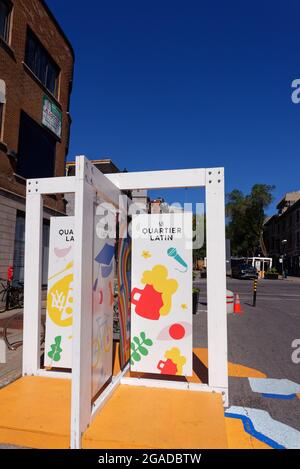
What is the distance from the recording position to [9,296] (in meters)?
12.1

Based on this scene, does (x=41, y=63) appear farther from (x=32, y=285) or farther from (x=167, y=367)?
(x=167, y=367)

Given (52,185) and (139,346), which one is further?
(52,185)

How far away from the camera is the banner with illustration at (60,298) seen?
17.2 ft

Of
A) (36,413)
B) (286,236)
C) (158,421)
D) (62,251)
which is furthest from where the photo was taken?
(286,236)

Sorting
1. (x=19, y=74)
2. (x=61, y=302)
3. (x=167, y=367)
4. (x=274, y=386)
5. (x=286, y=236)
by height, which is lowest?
(x=274, y=386)

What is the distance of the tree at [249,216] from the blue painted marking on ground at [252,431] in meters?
64.7

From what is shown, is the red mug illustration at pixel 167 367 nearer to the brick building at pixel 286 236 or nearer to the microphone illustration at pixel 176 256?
the microphone illustration at pixel 176 256

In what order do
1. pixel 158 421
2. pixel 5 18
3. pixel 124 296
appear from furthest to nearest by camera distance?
pixel 5 18 < pixel 124 296 < pixel 158 421

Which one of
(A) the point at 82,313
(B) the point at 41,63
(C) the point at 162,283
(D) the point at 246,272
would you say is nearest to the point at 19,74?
(B) the point at 41,63

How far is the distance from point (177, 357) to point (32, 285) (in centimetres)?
226

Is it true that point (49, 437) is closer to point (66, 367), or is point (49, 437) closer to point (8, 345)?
point (66, 367)

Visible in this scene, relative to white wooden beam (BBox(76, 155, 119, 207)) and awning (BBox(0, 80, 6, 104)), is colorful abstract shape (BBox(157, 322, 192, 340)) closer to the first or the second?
white wooden beam (BBox(76, 155, 119, 207))

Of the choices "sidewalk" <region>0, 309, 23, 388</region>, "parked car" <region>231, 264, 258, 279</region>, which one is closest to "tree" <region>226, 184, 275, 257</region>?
"parked car" <region>231, 264, 258, 279</region>

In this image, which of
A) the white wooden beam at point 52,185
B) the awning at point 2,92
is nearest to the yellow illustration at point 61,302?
the white wooden beam at point 52,185
